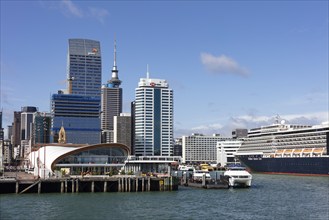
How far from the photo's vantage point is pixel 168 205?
2645 inches

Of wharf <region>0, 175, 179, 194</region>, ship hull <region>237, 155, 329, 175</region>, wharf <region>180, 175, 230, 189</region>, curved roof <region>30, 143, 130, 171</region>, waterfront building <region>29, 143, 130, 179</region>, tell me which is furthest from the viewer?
ship hull <region>237, 155, 329, 175</region>

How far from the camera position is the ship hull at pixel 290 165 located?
14062 cm

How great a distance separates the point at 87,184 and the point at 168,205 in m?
20.7

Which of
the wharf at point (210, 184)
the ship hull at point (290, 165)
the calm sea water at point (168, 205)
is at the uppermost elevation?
the ship hull at point (290, 165)

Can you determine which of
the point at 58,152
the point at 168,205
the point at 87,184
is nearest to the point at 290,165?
the point at 58,152

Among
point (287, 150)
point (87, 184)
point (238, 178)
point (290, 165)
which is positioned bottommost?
point (87, 184)

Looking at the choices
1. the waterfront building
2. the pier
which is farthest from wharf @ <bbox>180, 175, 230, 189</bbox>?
the waterfront building

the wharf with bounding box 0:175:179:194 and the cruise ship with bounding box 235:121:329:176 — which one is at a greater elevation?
the cruise ship with bounding box 235:121:329:176

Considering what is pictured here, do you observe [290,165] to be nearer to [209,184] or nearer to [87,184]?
[209,184]

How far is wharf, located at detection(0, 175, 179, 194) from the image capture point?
7969 centimetres

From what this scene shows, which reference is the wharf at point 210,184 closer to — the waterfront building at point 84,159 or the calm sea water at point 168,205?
the calm sea water at point 168,205

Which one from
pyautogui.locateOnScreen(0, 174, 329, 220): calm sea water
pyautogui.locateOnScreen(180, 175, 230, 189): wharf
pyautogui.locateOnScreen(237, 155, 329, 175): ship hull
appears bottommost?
pyautogui.locateOnScreen(0, 174, 329, 220): calm sea water

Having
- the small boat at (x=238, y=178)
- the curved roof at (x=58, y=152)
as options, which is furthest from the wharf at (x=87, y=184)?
the curved roof at (x=58, y=152)

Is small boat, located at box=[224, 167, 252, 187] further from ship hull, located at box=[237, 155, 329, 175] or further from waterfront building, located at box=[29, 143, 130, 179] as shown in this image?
ship hull, located at box=[237, 155, 329, 175]
